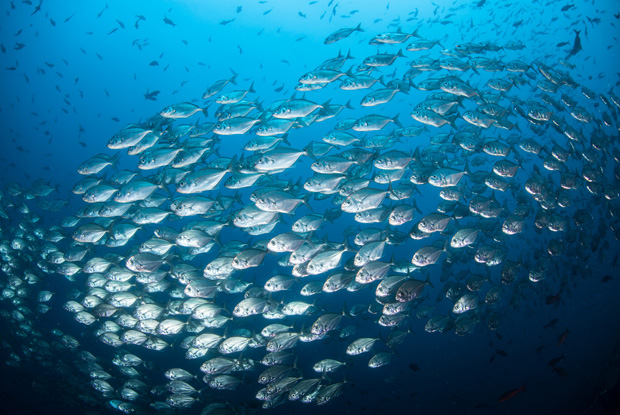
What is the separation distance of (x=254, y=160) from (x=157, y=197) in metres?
3.40

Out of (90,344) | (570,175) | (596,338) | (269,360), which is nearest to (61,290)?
(90,344)

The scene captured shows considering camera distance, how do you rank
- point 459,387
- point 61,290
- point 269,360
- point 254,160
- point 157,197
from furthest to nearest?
point 61,290, point 459,387, point 157,197, point 269,360, point 254,160

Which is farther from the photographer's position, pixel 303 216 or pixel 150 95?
pixel 150 95

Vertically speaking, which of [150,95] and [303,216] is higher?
[150,95]

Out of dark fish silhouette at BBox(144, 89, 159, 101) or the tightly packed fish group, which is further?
dark fish silhouette at BBox(144, 89, 159, 101)

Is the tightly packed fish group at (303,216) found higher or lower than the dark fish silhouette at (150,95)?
lower

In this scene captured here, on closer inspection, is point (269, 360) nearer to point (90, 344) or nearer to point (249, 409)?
point (249, 409)

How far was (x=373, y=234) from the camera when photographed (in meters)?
6.99

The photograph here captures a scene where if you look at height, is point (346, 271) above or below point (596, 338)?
above

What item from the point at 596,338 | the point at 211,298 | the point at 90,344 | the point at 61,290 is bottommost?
the point at 596,338

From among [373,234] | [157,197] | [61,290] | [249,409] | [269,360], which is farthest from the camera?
[61,290]

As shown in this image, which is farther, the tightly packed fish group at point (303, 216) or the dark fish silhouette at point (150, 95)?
the dark fish silhouette at point (150, 95)

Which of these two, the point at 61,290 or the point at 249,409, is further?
the point at 61,290

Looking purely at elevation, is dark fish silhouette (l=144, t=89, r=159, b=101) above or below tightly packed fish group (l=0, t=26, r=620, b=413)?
above
